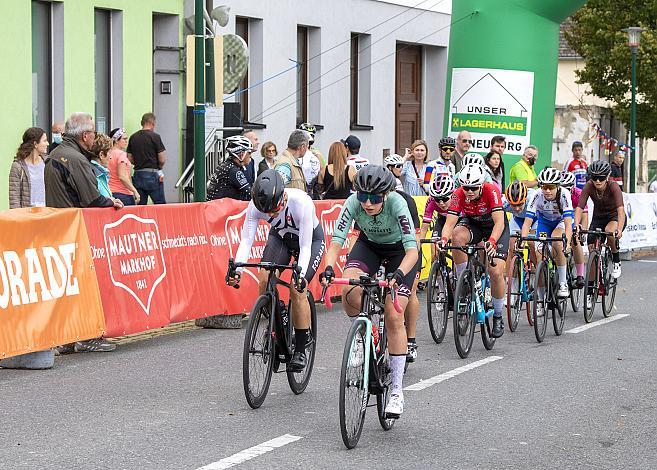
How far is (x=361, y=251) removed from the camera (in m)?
9.75

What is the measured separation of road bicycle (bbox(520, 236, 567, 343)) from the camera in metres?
13.6

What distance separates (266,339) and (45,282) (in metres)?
2.50

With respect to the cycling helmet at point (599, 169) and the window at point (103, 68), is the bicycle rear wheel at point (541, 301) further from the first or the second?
the window at point (103, 68)

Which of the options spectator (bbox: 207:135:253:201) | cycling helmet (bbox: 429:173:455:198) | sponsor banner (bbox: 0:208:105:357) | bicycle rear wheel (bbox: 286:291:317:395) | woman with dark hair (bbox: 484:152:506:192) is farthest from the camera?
woman with dark hair (bbox: 484:152:506:192)

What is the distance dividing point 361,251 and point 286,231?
2.02ft

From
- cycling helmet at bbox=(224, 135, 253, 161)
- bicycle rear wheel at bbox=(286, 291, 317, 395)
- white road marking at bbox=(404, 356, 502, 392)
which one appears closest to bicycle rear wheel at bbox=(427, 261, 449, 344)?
white road marking at bbox=(404, 356, 502, 392)

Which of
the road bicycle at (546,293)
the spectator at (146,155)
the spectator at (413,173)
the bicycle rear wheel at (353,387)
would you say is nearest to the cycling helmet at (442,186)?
the road bicycle at (546,293)

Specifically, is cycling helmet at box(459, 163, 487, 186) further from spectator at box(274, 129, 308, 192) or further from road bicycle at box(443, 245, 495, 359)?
spectator at box(274, 129, 308, 192)

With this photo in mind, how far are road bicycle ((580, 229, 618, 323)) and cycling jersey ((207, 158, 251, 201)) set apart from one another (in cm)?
381

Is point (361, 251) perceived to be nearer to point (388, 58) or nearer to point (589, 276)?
point (589, 276)

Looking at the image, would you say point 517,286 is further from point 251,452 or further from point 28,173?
point 251,452

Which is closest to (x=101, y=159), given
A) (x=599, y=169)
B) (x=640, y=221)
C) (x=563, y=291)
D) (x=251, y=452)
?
(x=563, y=291)

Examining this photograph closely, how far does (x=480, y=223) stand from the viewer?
1312 cm

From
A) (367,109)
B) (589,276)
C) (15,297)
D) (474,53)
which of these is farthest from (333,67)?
(15,297)
